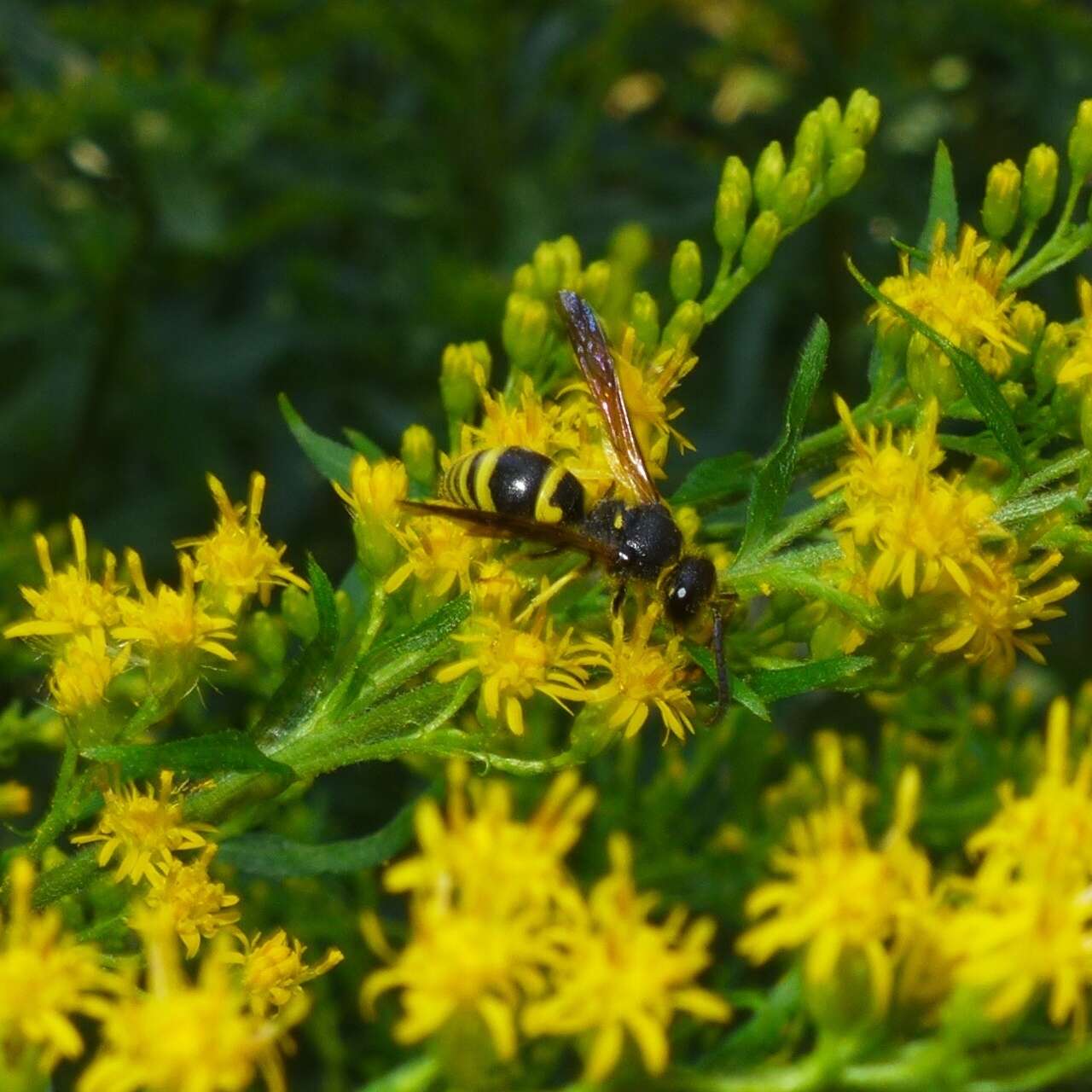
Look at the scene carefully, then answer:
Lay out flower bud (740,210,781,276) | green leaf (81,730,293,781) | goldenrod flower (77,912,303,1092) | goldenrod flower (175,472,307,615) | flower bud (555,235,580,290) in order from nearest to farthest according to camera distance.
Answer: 1. goldenrod flower (77,912,303,1092)
2. green leaf (81,730,293,781)
3. goldenrod flower (175,472,307,615)
4. flower bud (740,210,781,276)
5. flower bud (555,235,580,290)

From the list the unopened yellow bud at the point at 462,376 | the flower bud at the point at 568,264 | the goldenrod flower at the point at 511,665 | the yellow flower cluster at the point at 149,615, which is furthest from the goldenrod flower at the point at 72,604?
the flower bud at the point at 568,264

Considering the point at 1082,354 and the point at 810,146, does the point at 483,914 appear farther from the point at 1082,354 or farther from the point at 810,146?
the point at 810,146

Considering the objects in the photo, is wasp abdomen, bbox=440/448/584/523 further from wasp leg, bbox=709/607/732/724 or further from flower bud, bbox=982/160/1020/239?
flower bud, bbox=982/160/1020/239

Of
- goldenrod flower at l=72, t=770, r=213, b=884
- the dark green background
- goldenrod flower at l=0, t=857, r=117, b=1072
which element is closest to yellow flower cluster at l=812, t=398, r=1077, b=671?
goldenrod flower at l=72, t=770, r=213, b=884

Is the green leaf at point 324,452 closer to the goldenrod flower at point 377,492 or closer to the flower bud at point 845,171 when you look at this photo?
the goldenrod flower at point 377,492

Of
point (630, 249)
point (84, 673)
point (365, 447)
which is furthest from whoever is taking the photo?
point (630, 249)

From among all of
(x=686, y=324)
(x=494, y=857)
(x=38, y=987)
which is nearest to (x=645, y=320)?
(x=686, y=324)
